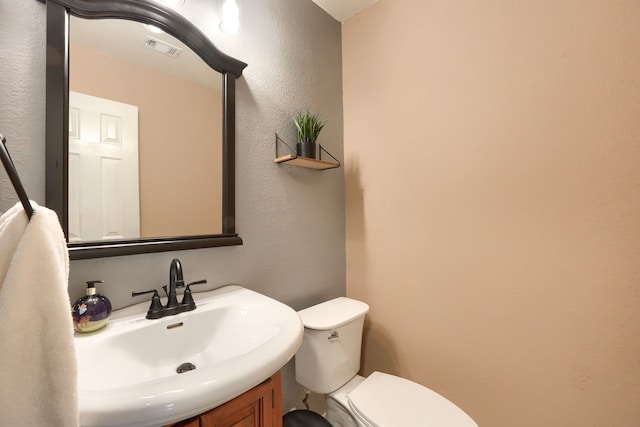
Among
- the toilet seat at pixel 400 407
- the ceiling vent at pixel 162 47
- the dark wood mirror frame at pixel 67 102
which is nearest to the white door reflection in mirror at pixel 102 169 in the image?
the dark wood mirror frame at pixel 67 102

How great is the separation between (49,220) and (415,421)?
3.86 ft

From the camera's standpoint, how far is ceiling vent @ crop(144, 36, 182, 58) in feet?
3.01

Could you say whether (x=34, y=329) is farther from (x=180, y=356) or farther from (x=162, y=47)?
(x=162, y=47)

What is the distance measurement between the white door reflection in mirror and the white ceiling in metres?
1.24

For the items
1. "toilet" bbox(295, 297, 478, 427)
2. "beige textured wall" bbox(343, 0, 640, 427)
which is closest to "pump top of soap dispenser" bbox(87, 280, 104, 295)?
"toilet" bbox(295, 297, 478, 427)

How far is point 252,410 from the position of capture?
61 cm

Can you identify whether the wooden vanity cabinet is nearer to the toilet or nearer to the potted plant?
the toilet

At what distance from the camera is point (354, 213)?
1.57 meters

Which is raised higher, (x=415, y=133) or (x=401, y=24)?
(x=401, y=24)

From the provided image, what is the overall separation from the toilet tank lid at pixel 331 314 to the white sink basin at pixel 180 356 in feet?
1.01

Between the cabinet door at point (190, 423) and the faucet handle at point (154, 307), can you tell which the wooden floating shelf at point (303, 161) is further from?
the cabinet door at point (190, 423)

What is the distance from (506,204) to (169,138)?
137cm

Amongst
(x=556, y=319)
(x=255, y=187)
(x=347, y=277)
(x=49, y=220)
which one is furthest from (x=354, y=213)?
(x=49, y=220)

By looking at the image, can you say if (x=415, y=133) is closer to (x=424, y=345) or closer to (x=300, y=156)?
(x=300, y=156)
